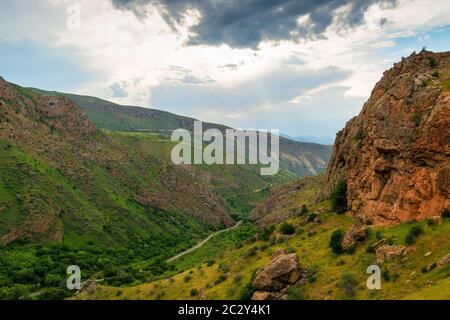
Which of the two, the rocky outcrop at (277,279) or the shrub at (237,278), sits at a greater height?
the rocky outcrop at (277,279)

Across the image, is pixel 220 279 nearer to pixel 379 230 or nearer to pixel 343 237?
pixel 343 237

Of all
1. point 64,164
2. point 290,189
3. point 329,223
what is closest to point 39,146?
point 64,164

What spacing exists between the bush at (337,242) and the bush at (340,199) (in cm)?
1258

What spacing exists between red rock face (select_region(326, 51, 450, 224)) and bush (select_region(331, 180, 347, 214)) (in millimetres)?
2450

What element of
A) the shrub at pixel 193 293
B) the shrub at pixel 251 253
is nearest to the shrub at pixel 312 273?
the shrub at pixel 193 293

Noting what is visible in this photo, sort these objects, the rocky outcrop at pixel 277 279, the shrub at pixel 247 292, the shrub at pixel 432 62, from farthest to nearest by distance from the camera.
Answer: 1. the shrub at pixel 432 62
2. the shrub at pixel 247 292
3. the rocky outcrop at pixel 277 279

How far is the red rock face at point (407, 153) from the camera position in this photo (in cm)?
5066

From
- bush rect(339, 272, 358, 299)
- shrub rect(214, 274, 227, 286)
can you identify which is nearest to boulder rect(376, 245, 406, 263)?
bush rect(339, 272, 358, 299)

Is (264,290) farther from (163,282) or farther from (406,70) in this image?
(406,70)

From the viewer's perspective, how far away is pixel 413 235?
155ft

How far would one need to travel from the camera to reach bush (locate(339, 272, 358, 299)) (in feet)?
146

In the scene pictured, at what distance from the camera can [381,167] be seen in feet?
195
